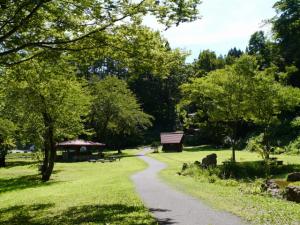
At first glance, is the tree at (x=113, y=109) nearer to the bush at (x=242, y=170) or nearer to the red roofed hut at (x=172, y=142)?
the red roofed hut at (x=172, y=142)

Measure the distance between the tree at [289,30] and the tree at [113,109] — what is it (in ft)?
94.4

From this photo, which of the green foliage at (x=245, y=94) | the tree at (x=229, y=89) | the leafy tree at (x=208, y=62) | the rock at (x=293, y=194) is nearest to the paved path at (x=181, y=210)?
the rock at (x=293, y=194)

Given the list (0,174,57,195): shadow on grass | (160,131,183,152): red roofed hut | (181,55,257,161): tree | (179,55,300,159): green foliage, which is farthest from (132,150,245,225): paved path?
(160,131,183,152): red roofed hut

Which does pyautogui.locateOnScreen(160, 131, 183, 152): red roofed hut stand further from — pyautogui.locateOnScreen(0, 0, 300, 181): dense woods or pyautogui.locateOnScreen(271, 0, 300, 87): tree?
pyautogui.locateOnScreen(271, 0, 300, 87): tree

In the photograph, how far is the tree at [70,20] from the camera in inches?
515

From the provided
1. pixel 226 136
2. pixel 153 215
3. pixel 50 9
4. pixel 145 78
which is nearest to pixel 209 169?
pixel 153 215

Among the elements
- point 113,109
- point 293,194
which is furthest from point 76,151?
point 293,194

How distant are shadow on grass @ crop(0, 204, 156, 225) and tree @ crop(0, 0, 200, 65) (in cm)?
587

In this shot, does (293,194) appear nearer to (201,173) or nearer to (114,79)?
(201,173)

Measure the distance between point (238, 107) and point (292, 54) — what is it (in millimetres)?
38818

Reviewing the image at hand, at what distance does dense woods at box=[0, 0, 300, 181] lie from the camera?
45.8 feet

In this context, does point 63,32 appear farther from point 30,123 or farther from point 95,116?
point 95,116

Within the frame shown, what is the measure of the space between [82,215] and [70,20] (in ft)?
22.9

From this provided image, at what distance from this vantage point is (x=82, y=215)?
49.4 feet
